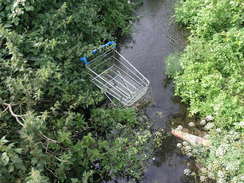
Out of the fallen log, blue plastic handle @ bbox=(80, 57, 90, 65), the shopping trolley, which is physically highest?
blue plastic handle @ bbox=(80, 57, 90, 65)

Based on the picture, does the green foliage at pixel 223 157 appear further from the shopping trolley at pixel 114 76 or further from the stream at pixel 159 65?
the shopping trolley at pixel 114 76

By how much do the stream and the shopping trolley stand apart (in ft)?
1.30

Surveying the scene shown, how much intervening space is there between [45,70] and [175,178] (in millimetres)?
2534

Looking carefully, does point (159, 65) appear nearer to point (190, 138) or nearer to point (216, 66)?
point (216, 66)

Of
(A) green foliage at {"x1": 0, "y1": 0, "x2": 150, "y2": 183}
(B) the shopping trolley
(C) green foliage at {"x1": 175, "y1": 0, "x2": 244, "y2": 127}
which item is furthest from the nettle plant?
(B) the shopping trolley

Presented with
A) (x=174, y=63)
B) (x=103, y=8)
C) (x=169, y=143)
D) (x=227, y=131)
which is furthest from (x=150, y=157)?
(x=103, y=8)

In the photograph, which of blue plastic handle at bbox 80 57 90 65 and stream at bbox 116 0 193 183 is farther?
blue plastic handle at bbox 80 57 90 65

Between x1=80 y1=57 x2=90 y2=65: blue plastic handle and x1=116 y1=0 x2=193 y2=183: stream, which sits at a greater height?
x1=80 y1=57 x2=90 y2=65: blue plastic handle

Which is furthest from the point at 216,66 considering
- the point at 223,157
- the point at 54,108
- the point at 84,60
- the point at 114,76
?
the point at 54,108

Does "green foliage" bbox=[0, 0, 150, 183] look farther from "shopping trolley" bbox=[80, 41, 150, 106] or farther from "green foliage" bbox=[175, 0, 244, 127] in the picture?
"green foliage" bbox=[175, 0, 244, 127]

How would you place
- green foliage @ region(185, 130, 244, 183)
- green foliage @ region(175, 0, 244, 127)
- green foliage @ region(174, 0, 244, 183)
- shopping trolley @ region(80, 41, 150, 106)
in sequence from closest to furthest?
green foliage @ region(185, 130, 244, 183)
green foliage @ region(174, 0, 244, 183)
green foliage @ region(175, 0, 244, 127)
shopping trolley @ region(80, 41, 150, 106)

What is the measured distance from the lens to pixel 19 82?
3447mm

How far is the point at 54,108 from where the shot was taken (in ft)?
11.5

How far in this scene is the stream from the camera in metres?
4.42
